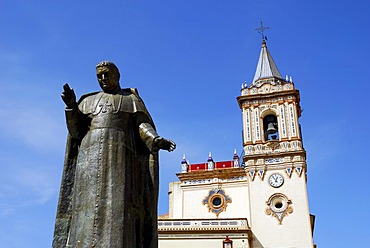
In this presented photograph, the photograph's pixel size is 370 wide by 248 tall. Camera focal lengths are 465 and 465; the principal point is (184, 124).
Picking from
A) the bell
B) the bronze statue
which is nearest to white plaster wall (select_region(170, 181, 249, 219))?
the bell

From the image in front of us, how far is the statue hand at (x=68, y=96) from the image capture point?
5277 mm

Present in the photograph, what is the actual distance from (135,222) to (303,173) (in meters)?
26.5

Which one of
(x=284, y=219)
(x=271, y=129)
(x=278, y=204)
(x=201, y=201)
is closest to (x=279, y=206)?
(x=278, y=204)

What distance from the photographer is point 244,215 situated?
31406 mm

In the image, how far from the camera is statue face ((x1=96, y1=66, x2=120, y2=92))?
5.67 meters

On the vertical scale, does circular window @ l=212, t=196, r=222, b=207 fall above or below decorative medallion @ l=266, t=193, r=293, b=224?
above

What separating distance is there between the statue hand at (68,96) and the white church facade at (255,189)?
24076mm

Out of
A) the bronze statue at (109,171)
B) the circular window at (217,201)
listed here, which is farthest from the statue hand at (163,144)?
the circular window at (217,201)

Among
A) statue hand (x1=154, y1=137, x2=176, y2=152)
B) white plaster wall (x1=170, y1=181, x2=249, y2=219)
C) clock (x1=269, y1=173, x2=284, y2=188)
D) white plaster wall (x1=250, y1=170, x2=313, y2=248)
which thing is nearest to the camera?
statue hand (x1=154, y1=137, x2=176, y2=152)

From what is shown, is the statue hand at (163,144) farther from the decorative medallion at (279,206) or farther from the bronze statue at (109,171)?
the decorative medallion at (279,206)

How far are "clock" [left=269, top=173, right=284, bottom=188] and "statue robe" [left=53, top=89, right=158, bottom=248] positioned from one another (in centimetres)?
2583

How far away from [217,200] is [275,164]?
494 cm

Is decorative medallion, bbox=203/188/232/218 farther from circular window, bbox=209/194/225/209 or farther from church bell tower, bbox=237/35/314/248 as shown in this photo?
church bell tower, bbox=237/35/314/248

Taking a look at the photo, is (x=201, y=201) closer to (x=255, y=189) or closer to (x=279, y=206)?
(x=255, y=189)
